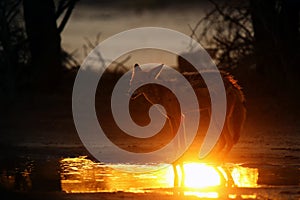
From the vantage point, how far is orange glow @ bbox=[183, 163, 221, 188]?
11505 millimetres

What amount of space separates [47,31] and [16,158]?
10.9m

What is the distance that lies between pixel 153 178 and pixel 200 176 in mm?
658

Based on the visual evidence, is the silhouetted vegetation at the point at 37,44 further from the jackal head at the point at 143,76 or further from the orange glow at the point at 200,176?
the orange glow at the point at 200,176

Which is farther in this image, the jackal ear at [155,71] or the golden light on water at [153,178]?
the jackal ear at [155,71]

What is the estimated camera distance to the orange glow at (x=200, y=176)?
37.7 ft

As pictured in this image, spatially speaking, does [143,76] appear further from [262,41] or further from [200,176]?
[262,41]

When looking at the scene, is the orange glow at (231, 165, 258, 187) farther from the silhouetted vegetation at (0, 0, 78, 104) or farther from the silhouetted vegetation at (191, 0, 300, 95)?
the silhouetted vegetation at (0, 0, 78, 104)

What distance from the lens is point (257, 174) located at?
12.4 meters

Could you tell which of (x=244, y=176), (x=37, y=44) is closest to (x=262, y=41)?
(x=37, y=44)

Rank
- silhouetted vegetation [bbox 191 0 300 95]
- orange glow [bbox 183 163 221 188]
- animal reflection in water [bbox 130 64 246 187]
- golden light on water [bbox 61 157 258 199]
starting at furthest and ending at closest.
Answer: silhouetted vegetation [bbox 191 0 300 95]
animal reflection in water [bbox 130 64 246 187]
orange glow [bbox 183 163 221 188]
golden light on water [bbox 61 157 258 199]

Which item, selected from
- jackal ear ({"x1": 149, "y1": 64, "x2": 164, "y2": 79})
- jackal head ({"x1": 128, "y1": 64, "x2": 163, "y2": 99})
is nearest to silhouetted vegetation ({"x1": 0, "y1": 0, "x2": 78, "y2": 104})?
jackal head ({"x1": 128, "y1": 64, "x2": 163, "y2": 99})

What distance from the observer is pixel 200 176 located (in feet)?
40.2

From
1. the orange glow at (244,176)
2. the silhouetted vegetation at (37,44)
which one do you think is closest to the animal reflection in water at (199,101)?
the orange glow at (244,176)

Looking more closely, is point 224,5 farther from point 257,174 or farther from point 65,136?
point 257,174
